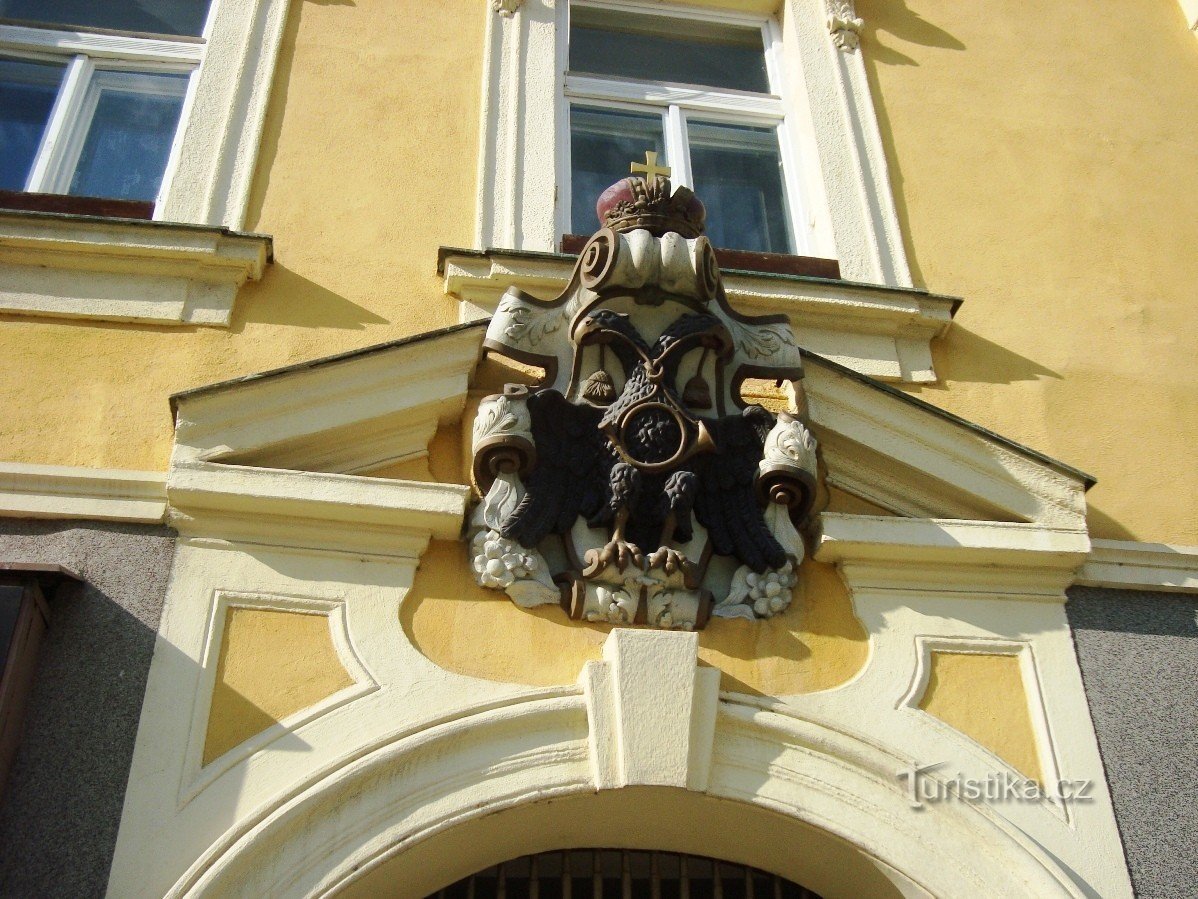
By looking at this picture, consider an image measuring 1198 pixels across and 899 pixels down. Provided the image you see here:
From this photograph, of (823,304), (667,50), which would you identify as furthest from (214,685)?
(667,50)

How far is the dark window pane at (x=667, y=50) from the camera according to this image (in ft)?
20.4

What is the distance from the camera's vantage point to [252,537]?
3979 mm

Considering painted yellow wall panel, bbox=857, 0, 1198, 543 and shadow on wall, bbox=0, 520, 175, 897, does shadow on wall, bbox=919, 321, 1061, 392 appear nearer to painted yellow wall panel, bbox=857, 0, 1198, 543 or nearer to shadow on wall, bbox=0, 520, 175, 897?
painted yellow wall panel, bbox=857, 0, 1198, 543

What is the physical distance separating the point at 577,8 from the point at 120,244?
2.61m

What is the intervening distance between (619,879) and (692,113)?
3.37 metres

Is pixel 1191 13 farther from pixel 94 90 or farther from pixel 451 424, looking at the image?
pixel 94 90

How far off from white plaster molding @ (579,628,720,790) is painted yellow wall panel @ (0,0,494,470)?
1.46 metres

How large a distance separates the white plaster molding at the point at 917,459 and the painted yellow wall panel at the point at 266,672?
1709 millimetres

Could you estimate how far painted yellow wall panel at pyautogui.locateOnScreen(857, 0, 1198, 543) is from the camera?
4.79 meters

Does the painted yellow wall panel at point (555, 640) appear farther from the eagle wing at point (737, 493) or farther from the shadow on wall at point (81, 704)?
the shadow on wall at point (81, 704)

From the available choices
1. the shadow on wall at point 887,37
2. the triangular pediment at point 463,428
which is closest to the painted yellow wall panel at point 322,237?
the triangular pediment at point 463,428

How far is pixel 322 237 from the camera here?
16.1 ft
